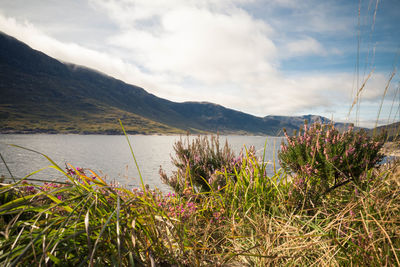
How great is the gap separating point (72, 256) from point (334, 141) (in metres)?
3.77

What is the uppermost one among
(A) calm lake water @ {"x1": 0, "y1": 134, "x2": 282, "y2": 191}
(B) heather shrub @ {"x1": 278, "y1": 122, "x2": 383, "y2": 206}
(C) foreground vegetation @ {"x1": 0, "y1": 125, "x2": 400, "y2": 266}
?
(B) heather shrub @ {"x1": 278, "y1": 122, "x2": 383, "y2": 206}

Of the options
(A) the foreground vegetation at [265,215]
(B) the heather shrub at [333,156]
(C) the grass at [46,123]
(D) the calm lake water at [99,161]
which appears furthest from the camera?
(C) the grass at [46,123]

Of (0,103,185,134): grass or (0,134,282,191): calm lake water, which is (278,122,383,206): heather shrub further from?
(0,103,185,134): grass

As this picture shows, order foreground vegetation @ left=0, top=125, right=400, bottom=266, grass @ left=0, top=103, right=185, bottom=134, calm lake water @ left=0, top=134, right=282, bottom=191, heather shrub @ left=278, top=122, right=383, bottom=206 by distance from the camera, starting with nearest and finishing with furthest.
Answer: foreground vegetation @ left=0, top=125, right=400, bottom=266 → heather shrub @ left=278, top=122, right=383, bottom=206 → calm lake water @ left=0, top=134, right=282, bottom=191 → grass @ left=0, top=103, right=185, bottom=134

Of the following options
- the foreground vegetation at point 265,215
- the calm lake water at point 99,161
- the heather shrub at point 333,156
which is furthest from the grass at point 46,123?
the heather shrub at point 333,156

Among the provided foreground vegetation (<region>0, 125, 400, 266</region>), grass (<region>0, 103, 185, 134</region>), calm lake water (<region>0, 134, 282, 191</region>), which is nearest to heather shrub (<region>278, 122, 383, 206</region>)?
foreground vegetation (<region>0, 125, 400, 266</region>)

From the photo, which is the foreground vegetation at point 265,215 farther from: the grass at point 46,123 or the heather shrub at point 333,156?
the grass at point 46,123

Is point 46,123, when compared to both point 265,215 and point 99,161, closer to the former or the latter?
point 99,161

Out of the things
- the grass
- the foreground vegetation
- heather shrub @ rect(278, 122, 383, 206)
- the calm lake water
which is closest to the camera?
the foreground vegetation

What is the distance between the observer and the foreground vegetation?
5.78 ft

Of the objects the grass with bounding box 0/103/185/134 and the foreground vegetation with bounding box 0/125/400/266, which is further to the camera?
the grass with bounding box 0/103/185/134

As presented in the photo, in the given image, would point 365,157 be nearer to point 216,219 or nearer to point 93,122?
point 216,219

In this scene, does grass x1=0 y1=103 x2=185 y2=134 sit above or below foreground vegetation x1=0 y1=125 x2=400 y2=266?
below

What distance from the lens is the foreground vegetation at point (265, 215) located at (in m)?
1.76
